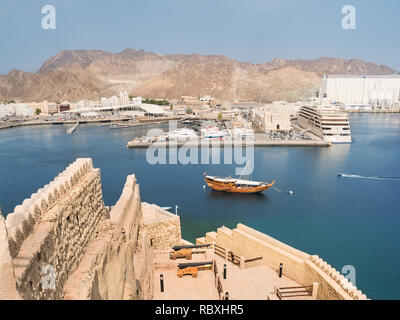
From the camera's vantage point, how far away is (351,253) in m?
15.1

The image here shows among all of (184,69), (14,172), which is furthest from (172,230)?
(184,69)

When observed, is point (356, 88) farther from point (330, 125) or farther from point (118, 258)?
point (118, 258)

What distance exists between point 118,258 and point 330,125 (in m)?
47.1

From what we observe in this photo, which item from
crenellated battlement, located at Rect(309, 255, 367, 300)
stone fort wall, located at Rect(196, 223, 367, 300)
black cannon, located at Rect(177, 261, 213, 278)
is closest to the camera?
crenellated battlement, located at Rect(309, 255, 367, 300)

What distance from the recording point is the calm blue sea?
1565cm

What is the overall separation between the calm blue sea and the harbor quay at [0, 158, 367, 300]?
575cm

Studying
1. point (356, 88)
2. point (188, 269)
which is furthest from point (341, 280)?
point (356, 88)

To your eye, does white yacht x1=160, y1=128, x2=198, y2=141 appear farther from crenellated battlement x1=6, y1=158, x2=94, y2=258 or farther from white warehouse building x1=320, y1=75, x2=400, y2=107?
white warehouse building x1=320, y1=75, x2=400, y2=107

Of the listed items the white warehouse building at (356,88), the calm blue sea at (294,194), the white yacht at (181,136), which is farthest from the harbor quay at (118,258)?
the white warehouse building at (356,88)

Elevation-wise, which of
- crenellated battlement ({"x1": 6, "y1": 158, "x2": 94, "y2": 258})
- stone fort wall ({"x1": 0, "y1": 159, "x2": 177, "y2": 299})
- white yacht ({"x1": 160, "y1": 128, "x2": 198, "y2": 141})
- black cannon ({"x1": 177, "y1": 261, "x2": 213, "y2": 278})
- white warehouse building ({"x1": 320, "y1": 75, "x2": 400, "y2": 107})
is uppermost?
white warehouse building ({"x1": 320, "y1": 75, "x2": 400, "y2": 107})

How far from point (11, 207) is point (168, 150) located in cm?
2381

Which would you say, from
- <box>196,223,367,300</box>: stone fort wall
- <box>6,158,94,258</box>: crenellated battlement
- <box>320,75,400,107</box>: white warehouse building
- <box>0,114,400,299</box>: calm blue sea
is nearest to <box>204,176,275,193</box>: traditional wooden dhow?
<box>0,114,400,299</box>: calm blue sea

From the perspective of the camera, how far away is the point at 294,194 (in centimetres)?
2473

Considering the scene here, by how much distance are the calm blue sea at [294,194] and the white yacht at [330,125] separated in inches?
98.9
